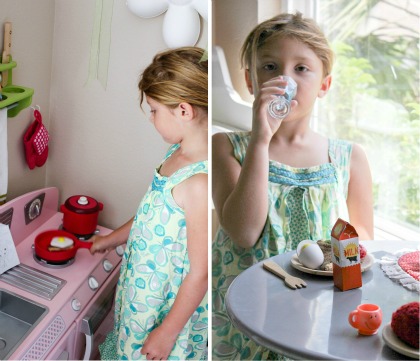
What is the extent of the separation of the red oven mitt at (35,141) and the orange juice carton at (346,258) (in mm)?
679

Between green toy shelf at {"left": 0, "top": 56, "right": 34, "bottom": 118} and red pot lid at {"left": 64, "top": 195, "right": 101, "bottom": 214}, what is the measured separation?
8.4 inches

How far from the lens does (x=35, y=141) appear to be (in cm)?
123

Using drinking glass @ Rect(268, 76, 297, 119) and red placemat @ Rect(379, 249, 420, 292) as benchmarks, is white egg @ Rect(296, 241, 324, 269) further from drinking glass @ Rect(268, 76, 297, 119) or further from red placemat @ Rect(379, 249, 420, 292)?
drinking glass @ Rect(268, 76, 297, 119)

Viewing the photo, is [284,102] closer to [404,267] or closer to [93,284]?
[404,267]

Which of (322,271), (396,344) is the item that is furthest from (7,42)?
(396,344)

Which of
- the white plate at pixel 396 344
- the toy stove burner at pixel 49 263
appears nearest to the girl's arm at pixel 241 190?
the white plate at pixel 396 344

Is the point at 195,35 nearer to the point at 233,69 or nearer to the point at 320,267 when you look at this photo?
the point at 233,69

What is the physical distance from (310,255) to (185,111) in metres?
0.42

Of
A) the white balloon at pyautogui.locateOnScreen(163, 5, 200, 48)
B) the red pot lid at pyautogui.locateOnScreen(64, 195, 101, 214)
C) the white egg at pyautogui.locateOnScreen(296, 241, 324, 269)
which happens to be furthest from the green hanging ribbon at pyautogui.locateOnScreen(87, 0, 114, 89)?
the white egg at pyautogui.locateOnScreen(296, 241, 324, 269)

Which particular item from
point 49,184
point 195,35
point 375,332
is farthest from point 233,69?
point 49,184

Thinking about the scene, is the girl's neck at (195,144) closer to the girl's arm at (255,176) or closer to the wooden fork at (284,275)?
the girl's arm at (255,176)

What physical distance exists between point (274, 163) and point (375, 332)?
28 cm

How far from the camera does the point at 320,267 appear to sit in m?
0.86

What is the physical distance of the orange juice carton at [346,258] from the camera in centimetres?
82
